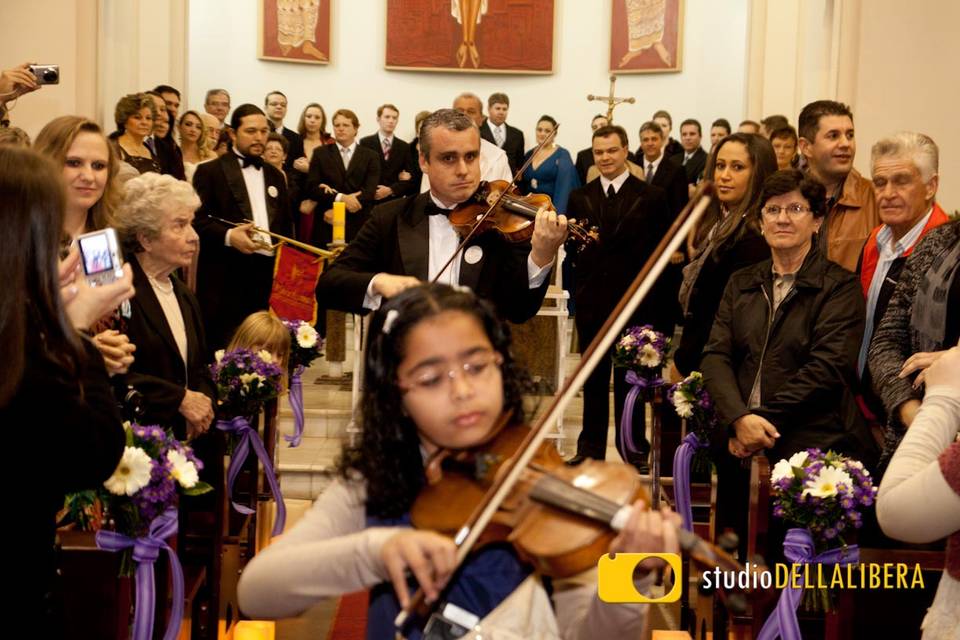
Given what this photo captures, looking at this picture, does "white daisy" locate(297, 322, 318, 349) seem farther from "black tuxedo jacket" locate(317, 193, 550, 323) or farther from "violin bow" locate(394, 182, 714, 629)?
"violin bow" locate(394, 182, 714, 629)

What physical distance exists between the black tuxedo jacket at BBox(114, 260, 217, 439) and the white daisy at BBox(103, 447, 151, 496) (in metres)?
0.76

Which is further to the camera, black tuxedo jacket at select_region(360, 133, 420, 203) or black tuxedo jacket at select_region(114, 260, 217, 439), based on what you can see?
black tuxedo jacket at select_region(360, 133, 420, 203)

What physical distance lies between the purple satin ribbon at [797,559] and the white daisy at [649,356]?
6.97ft

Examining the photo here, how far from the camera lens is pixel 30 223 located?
1877mm

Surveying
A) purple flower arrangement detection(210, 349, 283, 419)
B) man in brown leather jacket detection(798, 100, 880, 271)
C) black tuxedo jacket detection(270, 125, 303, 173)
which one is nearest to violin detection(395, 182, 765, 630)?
purple flower arrangement detection(210, 349, 283, 419)

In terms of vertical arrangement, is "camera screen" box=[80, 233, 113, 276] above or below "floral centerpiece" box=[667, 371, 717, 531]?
above

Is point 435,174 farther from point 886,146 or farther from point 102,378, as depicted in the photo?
point 102,378

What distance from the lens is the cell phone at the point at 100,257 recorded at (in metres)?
2.42

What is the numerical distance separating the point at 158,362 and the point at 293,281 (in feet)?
11.0

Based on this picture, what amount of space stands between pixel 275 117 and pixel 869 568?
8.50 m

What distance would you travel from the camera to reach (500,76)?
13.2 m

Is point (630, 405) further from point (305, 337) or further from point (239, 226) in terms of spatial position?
point (239, 226)

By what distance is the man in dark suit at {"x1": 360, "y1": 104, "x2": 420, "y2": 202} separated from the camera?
369 inches

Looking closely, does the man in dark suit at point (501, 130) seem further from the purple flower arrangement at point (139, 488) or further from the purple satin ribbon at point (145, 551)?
the purple satin ribbon at point (145, 551)
